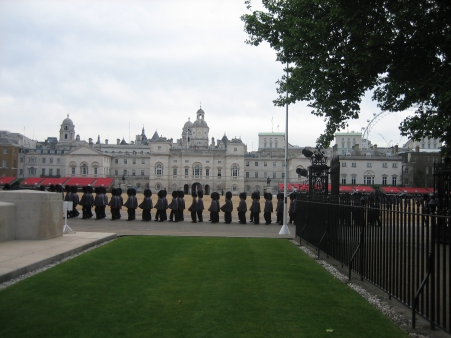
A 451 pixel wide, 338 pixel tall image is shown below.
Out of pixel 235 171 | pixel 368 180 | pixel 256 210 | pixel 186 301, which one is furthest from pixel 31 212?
pixel 235 171

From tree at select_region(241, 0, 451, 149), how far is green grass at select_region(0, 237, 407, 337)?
18.0 feet

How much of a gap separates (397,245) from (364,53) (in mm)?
6569

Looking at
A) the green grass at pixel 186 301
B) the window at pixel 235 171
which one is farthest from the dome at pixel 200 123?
the green grass at pixel 186 301

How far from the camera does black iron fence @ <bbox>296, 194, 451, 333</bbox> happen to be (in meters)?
5.58

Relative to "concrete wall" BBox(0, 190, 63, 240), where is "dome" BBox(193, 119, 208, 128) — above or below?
above

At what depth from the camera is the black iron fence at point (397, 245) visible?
18.3 ft

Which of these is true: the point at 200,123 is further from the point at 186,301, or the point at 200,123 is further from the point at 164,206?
the point at 186,301

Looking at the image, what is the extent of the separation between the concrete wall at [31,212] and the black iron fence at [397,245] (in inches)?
291

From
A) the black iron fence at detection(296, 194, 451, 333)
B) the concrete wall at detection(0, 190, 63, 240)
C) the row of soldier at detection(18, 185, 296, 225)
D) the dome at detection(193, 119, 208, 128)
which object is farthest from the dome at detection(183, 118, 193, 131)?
the black iron fence at detection(296, 194, 451, 333)

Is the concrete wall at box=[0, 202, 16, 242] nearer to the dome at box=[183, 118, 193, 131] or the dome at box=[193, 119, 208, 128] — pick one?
the dome at box=[193, 119, 208, 128]

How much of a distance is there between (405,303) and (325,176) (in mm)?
12919

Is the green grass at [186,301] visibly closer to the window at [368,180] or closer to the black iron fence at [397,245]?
the black iron fence at [397,245]

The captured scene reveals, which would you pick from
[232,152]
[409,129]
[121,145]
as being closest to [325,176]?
[409,129]

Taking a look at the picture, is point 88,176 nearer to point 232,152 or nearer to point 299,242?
point 232,152
